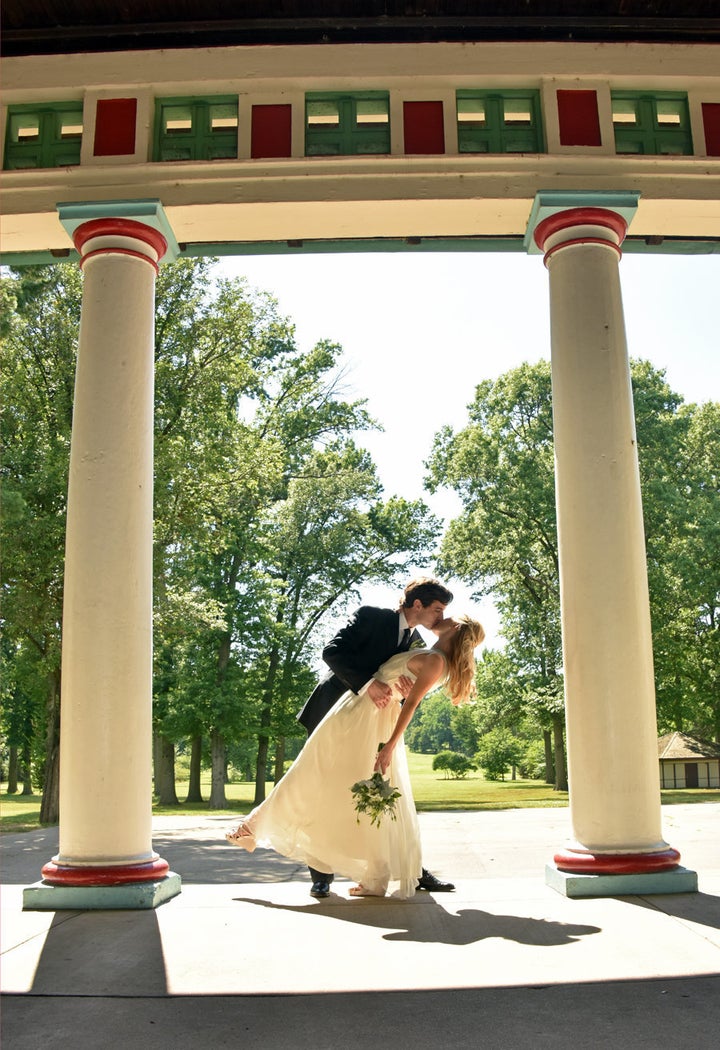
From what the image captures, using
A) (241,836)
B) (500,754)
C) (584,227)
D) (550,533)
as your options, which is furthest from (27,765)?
(584,227)

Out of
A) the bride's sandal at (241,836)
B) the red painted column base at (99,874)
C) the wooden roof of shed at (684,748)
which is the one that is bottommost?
the wooden roof of shed at (684,748)

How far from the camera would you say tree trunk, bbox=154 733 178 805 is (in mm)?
33188

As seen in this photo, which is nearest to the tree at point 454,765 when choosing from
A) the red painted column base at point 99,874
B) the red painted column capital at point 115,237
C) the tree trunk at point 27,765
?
the tree trunk at point 27,765

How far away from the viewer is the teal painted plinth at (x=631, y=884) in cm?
574

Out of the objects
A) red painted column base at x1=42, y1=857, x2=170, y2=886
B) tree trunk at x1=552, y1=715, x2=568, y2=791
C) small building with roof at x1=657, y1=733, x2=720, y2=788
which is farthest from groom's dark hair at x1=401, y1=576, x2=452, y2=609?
small building with roof at x1=657, y1=733, x2=720, y2=788

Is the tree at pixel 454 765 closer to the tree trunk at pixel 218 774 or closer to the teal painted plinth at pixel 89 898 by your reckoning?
the tree trunk at pixel 218 774

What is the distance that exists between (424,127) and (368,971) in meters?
A: 5.83

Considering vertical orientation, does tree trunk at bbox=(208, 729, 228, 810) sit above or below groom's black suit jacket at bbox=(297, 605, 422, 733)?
below

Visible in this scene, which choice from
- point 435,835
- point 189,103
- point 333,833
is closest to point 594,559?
point 333,833

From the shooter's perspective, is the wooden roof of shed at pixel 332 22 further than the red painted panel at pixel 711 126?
No

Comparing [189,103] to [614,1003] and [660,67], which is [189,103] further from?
[614,1003]

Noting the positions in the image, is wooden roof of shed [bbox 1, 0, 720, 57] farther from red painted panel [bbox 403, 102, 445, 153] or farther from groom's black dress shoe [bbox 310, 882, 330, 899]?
groom's black dress shoe [bbox 310, 882, 330, 899]

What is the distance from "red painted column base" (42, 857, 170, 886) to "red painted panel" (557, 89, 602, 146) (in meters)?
5.96

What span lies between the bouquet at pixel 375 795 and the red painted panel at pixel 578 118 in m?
4.85
